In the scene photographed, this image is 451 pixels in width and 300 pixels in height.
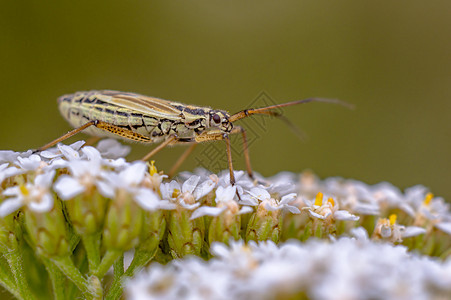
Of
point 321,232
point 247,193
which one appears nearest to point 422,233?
point 321,232

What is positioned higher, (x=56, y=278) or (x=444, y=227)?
(x=444, y=227)

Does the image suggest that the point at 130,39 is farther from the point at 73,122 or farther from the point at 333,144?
the point at 73,122

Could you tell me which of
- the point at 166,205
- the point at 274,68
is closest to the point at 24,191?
the point at 166,205

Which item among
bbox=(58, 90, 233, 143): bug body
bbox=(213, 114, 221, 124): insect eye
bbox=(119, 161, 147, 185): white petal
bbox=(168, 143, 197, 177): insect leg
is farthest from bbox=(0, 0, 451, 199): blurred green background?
bbox=(119, 161, 147, 185): white petal

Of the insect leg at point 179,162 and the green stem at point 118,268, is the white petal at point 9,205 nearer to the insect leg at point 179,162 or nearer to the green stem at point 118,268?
the green stem at point 118,268

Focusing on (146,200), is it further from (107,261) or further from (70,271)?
(70,271)

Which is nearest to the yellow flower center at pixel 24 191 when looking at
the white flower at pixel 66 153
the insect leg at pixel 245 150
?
the white flower at pixel 66 153

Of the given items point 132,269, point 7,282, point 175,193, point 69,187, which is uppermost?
point 69,187
